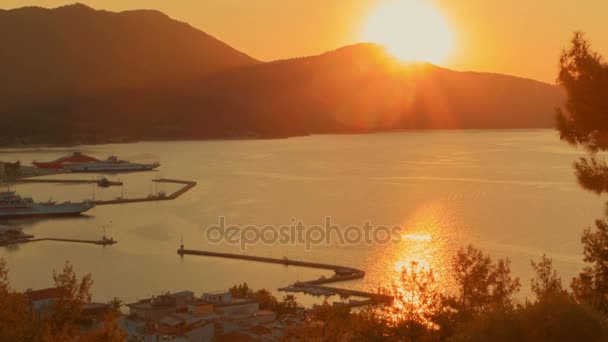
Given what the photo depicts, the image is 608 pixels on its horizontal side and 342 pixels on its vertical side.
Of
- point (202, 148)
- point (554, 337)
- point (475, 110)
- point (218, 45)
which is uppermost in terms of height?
point (218, 45)

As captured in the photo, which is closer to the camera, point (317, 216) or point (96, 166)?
point (317, 216)

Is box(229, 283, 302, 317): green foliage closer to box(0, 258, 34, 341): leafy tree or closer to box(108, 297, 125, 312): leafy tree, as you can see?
box(108, 297, 125, 312): leafy tree

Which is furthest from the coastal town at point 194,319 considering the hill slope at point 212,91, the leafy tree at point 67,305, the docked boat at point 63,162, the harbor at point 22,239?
the hill slope at point 212,91

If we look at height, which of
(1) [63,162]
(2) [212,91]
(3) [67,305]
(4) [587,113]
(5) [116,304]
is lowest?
(5) [116,304]

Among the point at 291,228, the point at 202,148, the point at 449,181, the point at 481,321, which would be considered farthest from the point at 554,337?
the point at 202,148

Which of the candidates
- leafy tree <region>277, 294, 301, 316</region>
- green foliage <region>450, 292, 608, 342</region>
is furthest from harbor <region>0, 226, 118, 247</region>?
green foliage <region>450, 292, 608, 342</region>

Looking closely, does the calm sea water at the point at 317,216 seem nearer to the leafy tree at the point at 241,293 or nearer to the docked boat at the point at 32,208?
the docked boat at the point at 32,208

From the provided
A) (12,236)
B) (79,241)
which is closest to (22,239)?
(12,236)

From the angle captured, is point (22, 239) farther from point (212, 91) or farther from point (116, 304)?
point (212, 91)

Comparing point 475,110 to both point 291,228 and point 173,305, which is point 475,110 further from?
point 173,305
